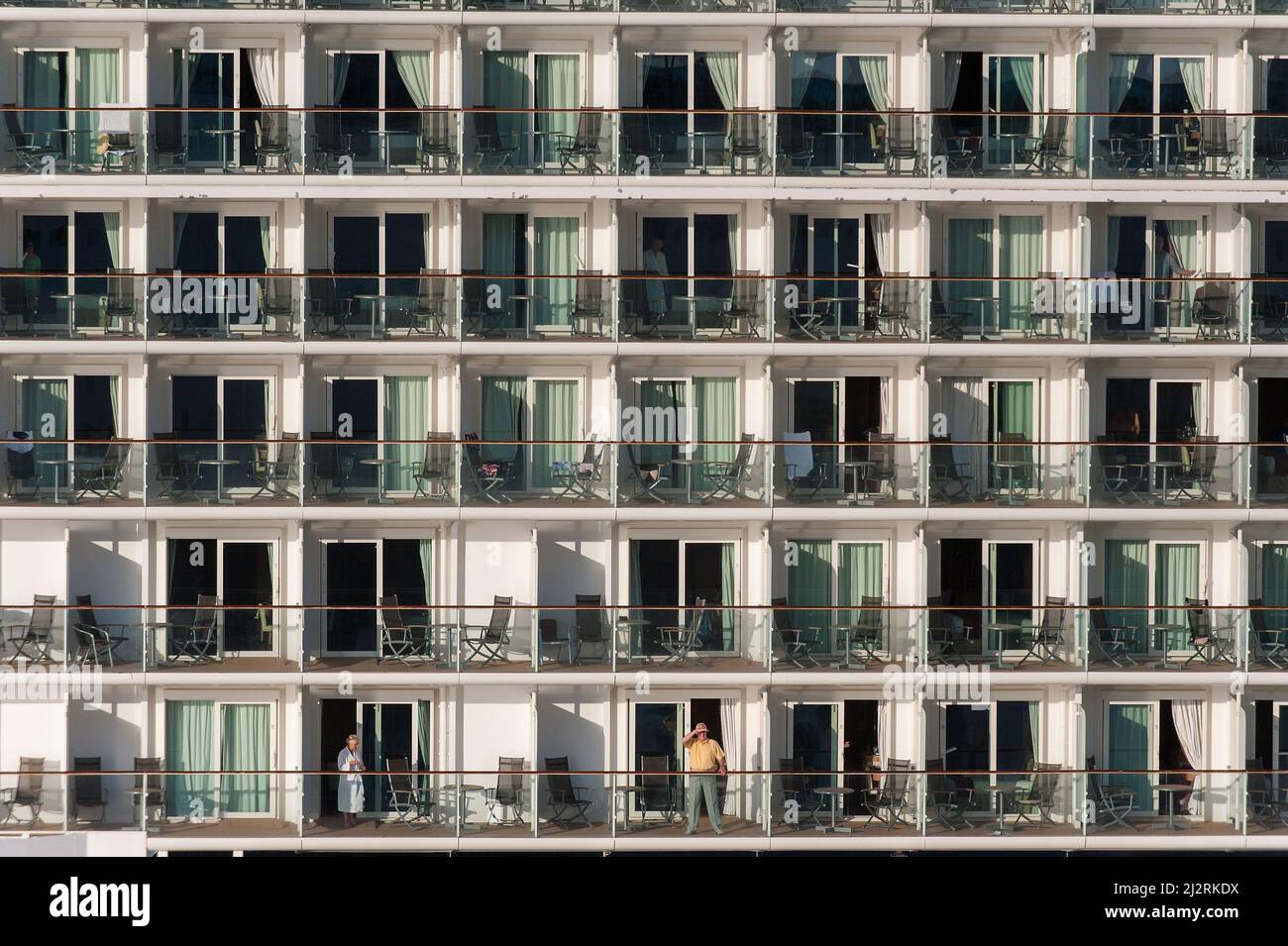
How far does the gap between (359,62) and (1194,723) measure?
620 inches

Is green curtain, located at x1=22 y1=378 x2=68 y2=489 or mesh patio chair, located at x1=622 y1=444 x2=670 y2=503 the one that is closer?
mesh patio chair, located at x1=622 y1=444 x2=670 y2=503

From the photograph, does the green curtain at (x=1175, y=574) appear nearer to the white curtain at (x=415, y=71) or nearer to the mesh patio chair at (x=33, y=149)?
the white curtain at (x=415, y=71)

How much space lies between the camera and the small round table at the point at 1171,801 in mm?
30562

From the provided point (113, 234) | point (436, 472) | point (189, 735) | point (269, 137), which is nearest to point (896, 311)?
point (436, 472)

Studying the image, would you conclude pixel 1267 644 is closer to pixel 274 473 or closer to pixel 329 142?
pixel 274 473

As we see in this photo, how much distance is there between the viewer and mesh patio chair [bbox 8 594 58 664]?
3031 centimetres

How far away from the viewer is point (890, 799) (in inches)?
1198

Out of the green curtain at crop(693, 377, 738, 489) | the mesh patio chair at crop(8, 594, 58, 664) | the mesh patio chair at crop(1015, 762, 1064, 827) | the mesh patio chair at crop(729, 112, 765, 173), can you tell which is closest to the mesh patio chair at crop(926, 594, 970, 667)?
the mesh patio chair at crop(1015, 762, 1064, 827)

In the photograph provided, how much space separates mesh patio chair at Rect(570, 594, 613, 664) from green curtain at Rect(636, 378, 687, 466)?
8.94 ft

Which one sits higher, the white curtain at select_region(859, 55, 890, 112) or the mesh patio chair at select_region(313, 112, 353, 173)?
the white curtain at select_region(859, 55, 890, 112)

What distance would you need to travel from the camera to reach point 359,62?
31.6 metres

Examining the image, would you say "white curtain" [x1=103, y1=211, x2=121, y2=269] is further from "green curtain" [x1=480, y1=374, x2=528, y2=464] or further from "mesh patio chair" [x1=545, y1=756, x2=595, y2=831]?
"mesh patio chair" [x1=545, y1=756, x2=595, y2=831]

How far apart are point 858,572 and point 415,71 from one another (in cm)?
987

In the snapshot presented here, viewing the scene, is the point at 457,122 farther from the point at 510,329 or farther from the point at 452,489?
the point at 452,489
